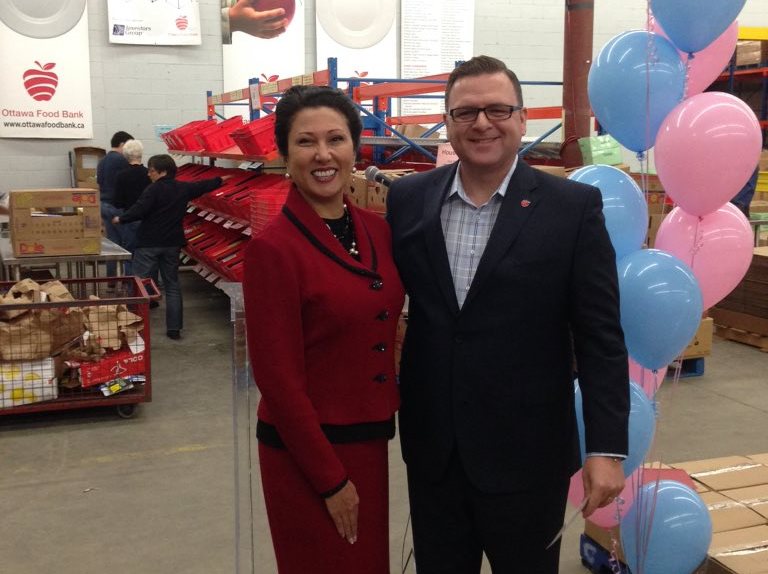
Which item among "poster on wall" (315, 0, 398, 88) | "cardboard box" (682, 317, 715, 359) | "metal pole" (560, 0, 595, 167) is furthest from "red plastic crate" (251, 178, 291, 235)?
"poster on wall" (315, 0, 398, 88)

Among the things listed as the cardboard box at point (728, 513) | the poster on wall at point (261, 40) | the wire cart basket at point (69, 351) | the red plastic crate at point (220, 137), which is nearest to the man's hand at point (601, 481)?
the cardboard box at point (728, 513)

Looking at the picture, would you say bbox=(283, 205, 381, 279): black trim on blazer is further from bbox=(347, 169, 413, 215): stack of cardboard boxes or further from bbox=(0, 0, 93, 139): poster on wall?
bbox=(0, 0, 93, 139): poster on wall

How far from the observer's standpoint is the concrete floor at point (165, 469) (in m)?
3.07

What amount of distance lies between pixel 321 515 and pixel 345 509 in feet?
0.17

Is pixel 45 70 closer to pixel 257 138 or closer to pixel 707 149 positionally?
pixel 257 138

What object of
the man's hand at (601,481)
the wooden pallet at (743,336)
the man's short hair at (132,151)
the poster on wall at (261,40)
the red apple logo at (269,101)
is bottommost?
the wooden pallet at (743,336)

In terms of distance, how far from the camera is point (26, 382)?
14.2 feet

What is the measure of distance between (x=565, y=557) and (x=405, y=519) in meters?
0.69

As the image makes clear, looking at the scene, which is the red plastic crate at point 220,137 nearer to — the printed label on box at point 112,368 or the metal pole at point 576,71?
the printed label on box at point 112,368

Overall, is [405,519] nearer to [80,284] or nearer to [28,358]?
[28,358]

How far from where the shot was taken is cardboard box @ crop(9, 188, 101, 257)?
5.17 m

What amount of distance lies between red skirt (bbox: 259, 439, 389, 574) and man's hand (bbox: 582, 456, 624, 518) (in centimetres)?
40

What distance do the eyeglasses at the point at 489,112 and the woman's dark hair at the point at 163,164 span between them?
4917 mm

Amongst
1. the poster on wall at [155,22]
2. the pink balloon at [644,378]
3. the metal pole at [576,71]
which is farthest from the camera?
the poster on wall at [155,22]
